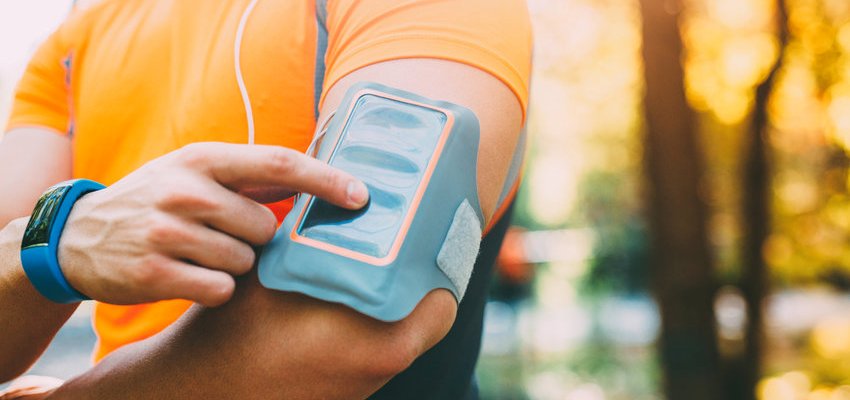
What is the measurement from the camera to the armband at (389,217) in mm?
1089

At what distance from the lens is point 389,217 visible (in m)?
1.12

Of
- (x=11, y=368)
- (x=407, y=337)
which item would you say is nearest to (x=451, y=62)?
(x=407, y=337)

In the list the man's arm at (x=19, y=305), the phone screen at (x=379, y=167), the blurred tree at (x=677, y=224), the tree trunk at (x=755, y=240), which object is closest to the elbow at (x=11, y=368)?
the man's arm at (x=19, y=305)

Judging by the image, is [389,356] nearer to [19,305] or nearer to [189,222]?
[189,222]

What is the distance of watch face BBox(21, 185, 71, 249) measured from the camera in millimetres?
1242

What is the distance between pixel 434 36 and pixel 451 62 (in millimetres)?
55

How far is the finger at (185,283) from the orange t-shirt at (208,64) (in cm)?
31

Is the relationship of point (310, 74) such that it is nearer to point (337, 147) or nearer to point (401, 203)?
point (337, 147)

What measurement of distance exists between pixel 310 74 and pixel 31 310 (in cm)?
67

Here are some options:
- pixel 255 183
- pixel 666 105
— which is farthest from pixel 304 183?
pixel 666 105

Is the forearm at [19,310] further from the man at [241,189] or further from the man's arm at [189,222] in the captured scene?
the man's arm at [189,222]

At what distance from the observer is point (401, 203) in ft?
3.70

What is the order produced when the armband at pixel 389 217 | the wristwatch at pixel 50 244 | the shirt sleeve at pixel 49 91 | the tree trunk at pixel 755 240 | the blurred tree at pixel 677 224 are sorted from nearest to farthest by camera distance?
the armband at pixel 389 217, the wristwatch at pixel 50 244, the shirt sleeve at pixel 49 91, the blurred tree at pixel 677 224, the tree trunk at pixel 755 240

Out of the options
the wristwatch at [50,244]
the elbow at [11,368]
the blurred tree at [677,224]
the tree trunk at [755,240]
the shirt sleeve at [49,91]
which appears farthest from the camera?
the tree trunk at [755,240]
